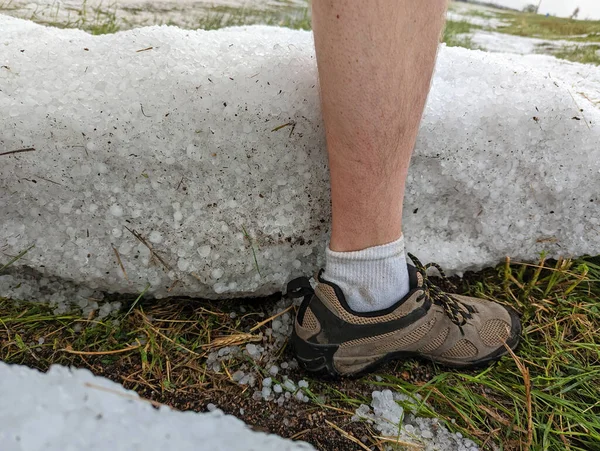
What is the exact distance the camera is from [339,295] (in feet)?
3.37

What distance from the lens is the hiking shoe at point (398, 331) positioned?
1.03 m

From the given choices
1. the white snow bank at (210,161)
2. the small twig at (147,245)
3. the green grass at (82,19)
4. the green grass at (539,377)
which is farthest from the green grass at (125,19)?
the green grass at (539,377)

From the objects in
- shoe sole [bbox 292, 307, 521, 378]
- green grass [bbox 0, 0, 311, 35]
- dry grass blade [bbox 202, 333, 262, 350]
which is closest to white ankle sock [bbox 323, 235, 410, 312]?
shoe sole [bbox 292, 307, 521, 378]

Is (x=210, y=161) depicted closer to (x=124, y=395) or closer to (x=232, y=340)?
(x=232, y=340)

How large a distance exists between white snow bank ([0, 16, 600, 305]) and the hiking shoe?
18 cm

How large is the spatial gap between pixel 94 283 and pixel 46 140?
0.39 m

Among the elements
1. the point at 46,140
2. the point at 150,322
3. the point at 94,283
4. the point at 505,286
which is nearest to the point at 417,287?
the point at 505,286

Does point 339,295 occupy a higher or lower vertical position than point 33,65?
lower

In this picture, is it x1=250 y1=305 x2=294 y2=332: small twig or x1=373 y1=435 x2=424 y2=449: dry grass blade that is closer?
x1=373 y1=435 x2=424 y2=449: dry grass blade

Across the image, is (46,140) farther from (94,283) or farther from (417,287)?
(417,287)

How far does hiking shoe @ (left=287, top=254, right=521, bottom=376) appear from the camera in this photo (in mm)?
1028

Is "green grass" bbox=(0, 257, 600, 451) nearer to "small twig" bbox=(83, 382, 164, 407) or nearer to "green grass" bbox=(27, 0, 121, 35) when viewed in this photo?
"small twig" bbox=(83, 382, 164, 407)

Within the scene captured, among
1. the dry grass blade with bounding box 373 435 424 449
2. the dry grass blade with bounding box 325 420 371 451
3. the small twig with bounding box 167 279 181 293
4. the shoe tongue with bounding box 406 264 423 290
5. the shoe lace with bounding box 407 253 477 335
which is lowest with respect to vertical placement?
the dry grass blade with bounding box 325 420 371 451

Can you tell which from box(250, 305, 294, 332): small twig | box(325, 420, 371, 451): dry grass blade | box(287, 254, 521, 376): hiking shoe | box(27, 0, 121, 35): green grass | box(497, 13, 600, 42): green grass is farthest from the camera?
box(497, 13, 600, 42): green grass
